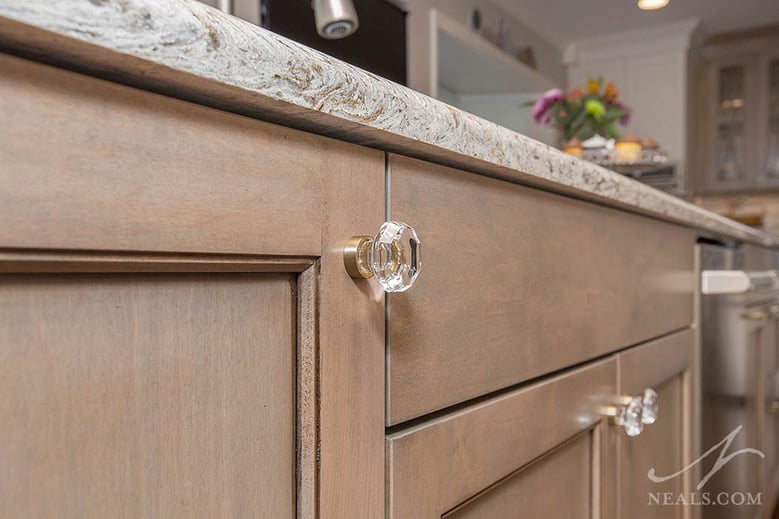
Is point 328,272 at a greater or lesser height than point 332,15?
lesser

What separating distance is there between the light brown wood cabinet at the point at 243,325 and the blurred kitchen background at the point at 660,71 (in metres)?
2.58

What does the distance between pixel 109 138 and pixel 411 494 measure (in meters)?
0.27

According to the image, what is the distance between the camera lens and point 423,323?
1.33ft

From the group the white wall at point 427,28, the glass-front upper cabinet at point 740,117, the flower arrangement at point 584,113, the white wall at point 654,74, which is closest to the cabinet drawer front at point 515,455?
the flower arrangement at point 584,113

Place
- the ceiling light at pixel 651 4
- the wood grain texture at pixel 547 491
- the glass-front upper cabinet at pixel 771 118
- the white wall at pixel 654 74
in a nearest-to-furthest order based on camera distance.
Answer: the wood grain texture at pixel 547 491, the ceiling light at pixel 651 4, the white wall at pixel 654 74, the glass-front upper cabinet at pixel 771 118

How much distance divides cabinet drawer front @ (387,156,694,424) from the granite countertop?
1.1 inches

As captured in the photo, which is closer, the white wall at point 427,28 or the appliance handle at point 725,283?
the appliance handle at point 725,283

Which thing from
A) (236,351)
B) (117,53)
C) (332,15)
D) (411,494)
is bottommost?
(411,494)

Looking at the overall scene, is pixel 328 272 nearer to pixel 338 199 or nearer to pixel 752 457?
pixel 338 199

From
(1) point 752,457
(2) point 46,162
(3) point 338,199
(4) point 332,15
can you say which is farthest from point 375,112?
(1) point 752,457

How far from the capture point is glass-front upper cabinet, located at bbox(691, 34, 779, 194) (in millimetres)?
3904

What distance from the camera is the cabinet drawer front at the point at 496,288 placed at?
40cm

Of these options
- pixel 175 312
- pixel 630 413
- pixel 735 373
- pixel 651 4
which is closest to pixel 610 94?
pixel 735 373

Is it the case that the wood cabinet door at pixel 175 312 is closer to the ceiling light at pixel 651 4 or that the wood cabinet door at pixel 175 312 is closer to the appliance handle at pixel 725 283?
the appliance handle at pixel 725 283
